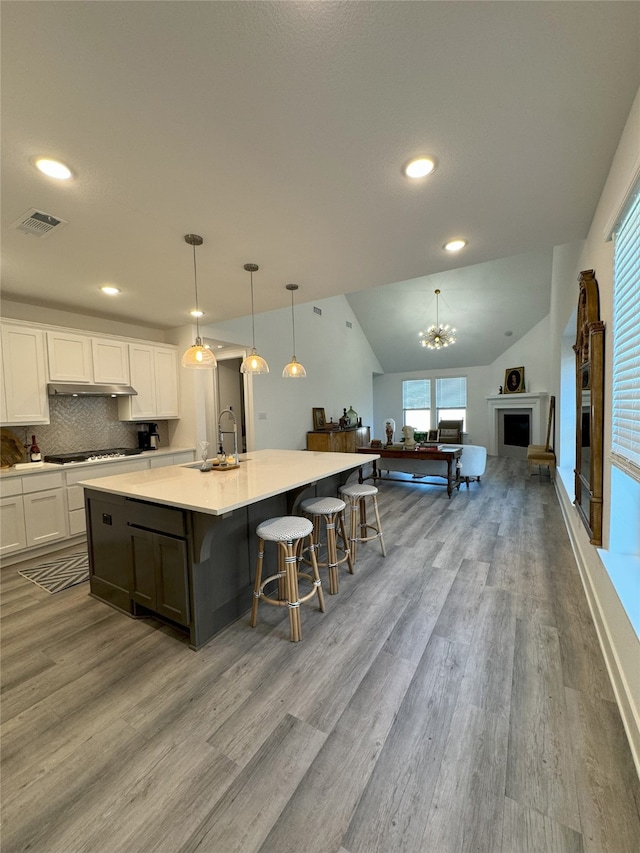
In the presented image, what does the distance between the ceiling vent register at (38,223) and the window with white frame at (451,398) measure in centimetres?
952

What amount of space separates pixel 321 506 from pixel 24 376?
321 cm

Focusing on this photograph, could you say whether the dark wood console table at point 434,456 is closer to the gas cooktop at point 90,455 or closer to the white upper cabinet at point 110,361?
the gas cooktop at point 90,455

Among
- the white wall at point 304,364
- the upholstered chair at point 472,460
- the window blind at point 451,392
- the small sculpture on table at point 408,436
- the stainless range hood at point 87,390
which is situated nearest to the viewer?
the stainless range hood at point 87,390

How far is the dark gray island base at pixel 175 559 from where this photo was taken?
6.37 feet

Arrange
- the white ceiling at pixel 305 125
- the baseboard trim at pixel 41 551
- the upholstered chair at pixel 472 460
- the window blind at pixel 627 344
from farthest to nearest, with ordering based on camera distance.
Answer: the upholstered chair at pixel 472 460 → the baseboard trim at pixel 41 551 → the window blind at pixel 627 344 → the white ceiling at pixel 305 125

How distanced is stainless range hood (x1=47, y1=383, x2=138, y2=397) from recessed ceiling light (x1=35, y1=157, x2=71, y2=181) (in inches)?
93.9

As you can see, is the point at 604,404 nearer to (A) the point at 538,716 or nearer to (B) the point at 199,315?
A: (A) the point at 538,716

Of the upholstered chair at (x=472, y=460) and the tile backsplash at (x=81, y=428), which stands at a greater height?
the tile backsplash at (x=81, y=428)

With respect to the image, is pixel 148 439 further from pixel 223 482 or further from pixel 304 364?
pixel 304 364

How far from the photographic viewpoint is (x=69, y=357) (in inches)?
143

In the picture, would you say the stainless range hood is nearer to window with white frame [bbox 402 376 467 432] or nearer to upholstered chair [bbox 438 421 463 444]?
upholstered chair [bbox 438 421 463 444]

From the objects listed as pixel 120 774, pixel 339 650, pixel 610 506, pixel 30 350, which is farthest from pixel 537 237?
pixel 30 350

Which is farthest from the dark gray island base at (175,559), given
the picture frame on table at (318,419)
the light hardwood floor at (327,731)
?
the picture frame on table at (318,419)

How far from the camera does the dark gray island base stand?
6.37 feet
